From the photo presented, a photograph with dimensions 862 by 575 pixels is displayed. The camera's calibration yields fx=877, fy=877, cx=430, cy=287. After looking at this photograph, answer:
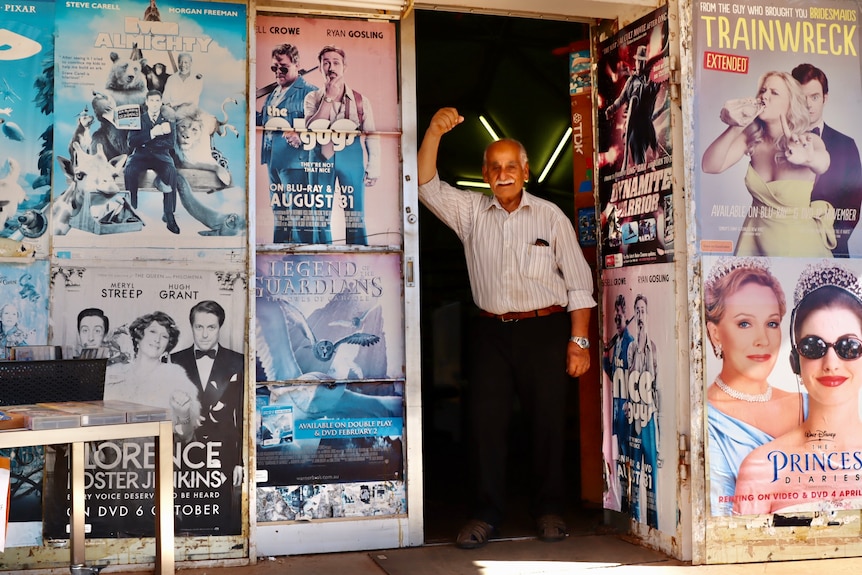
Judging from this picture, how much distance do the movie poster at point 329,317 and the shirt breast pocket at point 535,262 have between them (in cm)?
65

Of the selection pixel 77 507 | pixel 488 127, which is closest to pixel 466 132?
pixel 488 127

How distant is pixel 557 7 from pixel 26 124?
2.59m

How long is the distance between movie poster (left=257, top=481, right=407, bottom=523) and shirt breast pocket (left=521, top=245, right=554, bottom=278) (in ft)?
4.06

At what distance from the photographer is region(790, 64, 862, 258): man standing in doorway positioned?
13.9 ft

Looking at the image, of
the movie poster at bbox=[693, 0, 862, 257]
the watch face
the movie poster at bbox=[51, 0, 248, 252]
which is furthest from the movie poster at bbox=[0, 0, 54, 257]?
the movie poster at bbox=[693, 0, 862, 257]

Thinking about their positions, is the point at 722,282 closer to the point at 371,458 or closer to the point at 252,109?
the point at 371,458

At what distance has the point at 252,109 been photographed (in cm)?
414

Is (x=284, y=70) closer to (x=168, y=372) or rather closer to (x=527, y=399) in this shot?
(x=168, y=372)

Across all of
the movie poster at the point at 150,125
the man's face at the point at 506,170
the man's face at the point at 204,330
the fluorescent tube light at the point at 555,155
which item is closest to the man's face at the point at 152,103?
the movie poster at the point at 150,125

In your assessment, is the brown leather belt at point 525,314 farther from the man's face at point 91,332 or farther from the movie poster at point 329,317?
the man's face at point 91,332

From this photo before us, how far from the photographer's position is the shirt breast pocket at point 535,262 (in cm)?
447

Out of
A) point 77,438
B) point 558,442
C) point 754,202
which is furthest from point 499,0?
point 77,438

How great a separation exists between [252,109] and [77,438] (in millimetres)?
1814

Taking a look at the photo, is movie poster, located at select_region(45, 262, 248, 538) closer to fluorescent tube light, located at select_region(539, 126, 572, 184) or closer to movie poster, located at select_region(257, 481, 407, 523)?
movie poster, located at select_region(257, 481, 407, 523)
